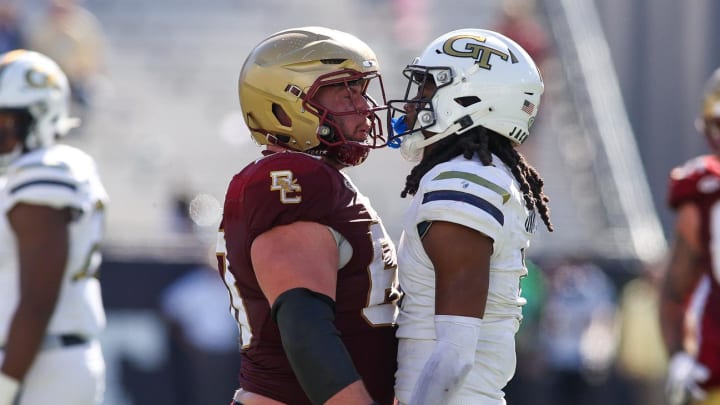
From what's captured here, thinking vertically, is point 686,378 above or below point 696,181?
below

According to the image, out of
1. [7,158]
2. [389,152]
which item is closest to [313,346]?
[7,158]

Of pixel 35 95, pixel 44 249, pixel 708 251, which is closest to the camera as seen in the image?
pixel 44 249

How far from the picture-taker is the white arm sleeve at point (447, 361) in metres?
3.03

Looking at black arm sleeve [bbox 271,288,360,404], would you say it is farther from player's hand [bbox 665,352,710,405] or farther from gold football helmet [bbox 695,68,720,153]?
gold football helmet [bbox 695,68,720,153]

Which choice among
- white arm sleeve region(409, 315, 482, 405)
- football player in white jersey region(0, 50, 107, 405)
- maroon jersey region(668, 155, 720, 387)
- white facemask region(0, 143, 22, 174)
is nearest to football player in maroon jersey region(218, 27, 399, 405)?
white arm sleeve region(409, 315, 482, 405)

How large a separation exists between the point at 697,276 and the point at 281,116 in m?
2.60

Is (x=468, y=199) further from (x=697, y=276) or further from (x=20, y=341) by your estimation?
(x=697, y=276)

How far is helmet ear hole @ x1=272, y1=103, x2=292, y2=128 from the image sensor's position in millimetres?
3373

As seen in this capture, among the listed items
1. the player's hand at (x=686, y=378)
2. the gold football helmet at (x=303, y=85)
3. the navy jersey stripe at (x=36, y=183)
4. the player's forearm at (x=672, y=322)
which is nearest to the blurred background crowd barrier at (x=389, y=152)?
the player's forearm at (x=672, y=322)

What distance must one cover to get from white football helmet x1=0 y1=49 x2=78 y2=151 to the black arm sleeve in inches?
75.5

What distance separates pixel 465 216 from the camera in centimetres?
307

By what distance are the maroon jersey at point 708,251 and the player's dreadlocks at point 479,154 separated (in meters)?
2.06

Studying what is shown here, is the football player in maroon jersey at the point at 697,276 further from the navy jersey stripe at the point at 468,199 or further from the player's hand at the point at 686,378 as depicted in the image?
the navy jersey stripe at the point at 468,199

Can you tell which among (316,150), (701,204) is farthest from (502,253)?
(701,204)
